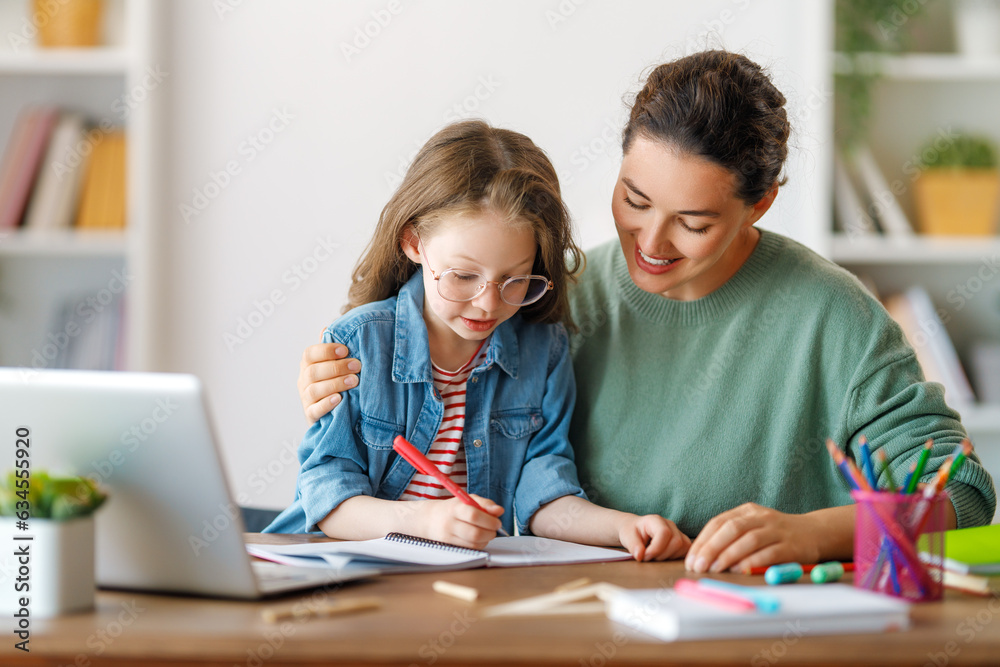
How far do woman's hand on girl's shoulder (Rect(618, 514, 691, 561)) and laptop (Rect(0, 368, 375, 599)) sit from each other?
1.42 ft

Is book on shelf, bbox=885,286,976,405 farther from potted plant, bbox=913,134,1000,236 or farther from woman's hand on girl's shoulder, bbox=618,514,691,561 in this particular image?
woman's hand on girl's shoulder, bbox=618,514,691,561

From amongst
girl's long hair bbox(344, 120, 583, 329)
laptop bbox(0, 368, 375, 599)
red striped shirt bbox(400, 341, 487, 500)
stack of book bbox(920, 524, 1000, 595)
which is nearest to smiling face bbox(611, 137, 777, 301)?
girl's long hair bbox(344, 120, 583, 329)

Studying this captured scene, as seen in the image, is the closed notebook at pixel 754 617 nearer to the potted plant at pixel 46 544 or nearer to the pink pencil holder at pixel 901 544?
the pink pencil holder at pixel 901 544

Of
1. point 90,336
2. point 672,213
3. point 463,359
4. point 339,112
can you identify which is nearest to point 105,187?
point 90,336

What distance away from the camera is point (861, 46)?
8.21 ft

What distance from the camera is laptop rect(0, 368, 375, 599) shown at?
813 mm

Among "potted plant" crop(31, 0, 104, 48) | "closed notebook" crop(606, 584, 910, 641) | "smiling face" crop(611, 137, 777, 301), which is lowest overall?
"closed notebook" crop(606, 584, 910, 641)

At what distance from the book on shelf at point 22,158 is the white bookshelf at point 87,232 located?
67 mm

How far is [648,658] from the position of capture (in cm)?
72

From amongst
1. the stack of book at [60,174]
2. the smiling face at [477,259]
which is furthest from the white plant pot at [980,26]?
the stack of book at [60,174]

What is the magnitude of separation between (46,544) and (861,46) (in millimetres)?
2386

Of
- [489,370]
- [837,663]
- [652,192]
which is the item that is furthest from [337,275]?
[837,663]

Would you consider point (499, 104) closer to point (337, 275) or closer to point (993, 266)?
point (337, 275)

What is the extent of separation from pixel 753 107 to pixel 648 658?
2.95ft
